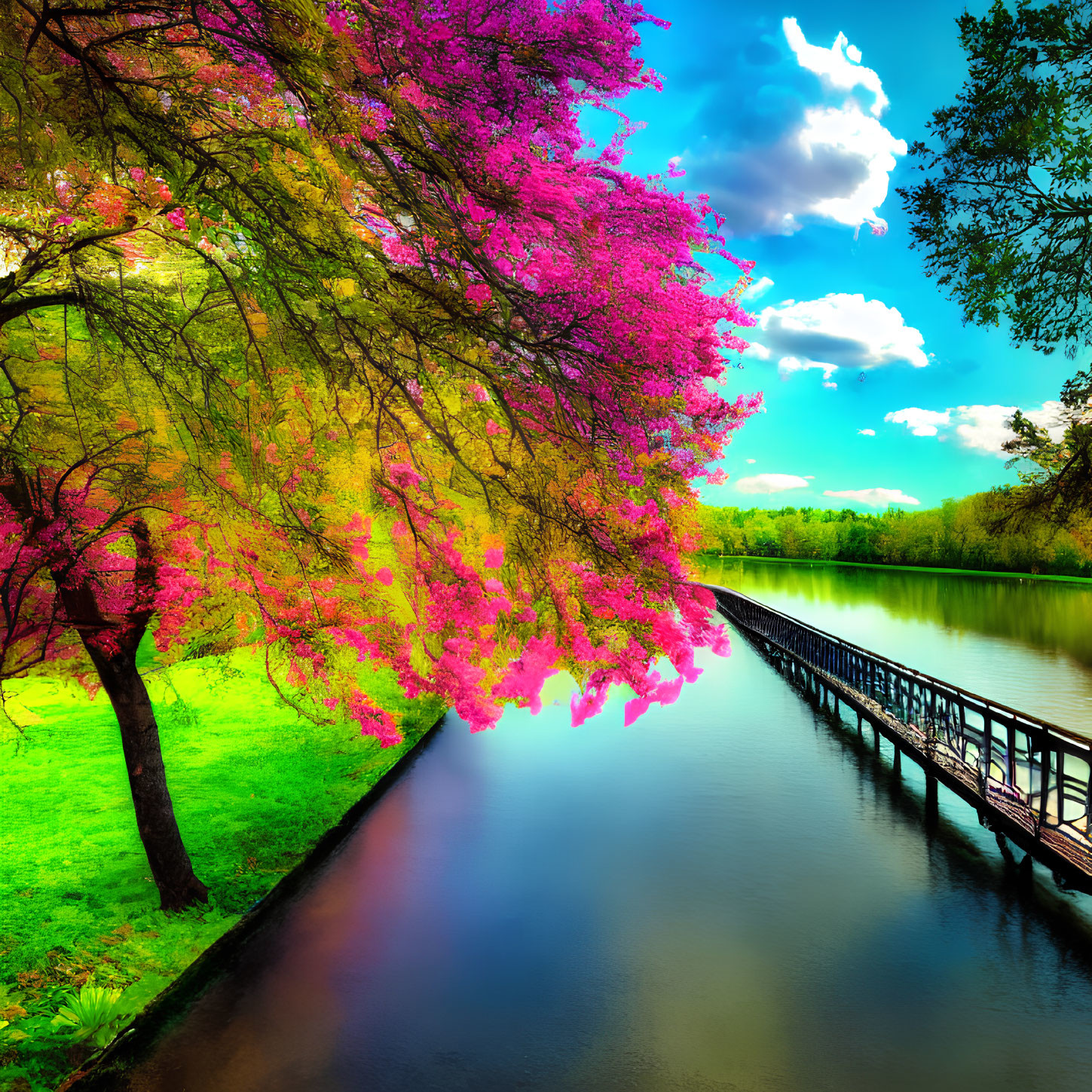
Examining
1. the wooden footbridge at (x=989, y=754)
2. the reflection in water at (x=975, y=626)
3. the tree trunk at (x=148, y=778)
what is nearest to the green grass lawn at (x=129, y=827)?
the tree trunk at (x=148, y=778)

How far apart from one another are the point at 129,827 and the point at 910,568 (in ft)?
364

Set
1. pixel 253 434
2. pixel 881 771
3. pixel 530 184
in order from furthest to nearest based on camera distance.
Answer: pixel 881 771, pixel 253 434, pixel 530 184

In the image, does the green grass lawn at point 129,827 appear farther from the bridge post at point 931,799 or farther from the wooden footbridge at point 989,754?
the bridge post at point 931,799

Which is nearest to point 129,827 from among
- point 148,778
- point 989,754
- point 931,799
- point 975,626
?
point 148,778

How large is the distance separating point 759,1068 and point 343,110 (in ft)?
27.7

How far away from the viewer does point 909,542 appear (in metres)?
115

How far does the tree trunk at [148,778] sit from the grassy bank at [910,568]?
129 ft

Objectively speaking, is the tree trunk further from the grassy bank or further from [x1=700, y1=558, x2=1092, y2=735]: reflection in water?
the grassy bank

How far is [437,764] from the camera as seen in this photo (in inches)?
657

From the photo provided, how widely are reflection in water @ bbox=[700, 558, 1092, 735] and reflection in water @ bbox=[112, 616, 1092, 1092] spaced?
4.72m

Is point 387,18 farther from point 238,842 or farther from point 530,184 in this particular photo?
point 238,842

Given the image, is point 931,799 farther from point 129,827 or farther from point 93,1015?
point 129,827

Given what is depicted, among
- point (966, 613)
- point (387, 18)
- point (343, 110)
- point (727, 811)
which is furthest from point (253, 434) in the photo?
point (966, 613)

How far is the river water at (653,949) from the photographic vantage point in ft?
23.1
